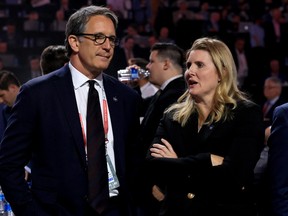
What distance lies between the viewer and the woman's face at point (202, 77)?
310 centimetres

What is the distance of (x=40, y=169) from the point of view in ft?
8.95

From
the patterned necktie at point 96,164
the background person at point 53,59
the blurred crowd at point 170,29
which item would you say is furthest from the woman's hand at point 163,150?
the blurred crowd at point 170,29

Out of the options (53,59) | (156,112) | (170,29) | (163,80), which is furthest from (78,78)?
(170,29)

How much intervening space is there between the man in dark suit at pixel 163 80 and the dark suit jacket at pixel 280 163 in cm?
166

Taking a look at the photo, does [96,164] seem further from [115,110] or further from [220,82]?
[220,82]

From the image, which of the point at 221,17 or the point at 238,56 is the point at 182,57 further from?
the point at 221,17

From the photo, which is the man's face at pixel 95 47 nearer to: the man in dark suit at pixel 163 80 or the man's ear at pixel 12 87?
the man in dark suit at pixel 163 80

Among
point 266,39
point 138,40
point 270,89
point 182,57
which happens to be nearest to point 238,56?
point 266,39

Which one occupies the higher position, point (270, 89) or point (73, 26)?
point (73, 26)

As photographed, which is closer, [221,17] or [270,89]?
[270,89]

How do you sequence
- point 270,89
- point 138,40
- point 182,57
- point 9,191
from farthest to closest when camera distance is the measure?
point 138,40 → point 270,89 → point 182,57 → point 9,191

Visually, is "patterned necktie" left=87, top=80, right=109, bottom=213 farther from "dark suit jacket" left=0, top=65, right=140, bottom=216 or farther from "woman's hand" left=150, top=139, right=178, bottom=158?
"woman's hand" left=150, top=139, right=178, bottom=158

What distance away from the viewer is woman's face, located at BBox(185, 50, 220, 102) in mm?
3104

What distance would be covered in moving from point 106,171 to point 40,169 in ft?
0.95
